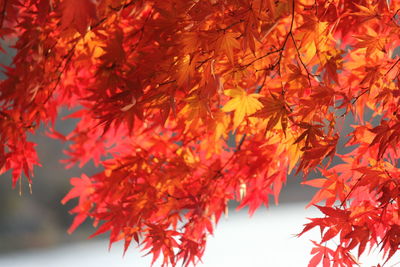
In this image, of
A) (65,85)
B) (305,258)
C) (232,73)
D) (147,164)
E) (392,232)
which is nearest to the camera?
(392,232)

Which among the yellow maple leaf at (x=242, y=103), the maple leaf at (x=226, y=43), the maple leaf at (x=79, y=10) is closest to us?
the maple leaf at (x=79, y=10)

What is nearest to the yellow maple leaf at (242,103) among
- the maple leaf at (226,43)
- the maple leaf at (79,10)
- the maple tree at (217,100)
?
the maple tree at (217,100)

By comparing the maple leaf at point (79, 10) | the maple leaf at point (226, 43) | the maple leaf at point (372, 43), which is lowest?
the maple leaf at point (79, 10)

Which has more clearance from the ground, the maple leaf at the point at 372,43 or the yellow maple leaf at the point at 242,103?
the maple leaf at the point at 372,43

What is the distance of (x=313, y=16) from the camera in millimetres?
986

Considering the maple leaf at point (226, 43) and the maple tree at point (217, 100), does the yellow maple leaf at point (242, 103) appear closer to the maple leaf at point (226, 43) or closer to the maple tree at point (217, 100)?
the maple tree at point (217, 100)

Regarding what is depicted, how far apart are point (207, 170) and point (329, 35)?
1.68 feet

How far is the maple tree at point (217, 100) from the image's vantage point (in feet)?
2.93

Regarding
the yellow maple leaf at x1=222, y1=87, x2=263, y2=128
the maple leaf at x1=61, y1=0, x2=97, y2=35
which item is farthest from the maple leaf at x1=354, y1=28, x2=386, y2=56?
the maple leaf at x1=61, y1=0, x2=97, y2=35

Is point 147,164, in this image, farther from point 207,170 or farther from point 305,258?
point 305,258

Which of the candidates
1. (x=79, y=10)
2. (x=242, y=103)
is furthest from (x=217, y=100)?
(x=79, y=10)

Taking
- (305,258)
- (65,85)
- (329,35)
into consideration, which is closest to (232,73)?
(329,35)

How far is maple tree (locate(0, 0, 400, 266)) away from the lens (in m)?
0.89

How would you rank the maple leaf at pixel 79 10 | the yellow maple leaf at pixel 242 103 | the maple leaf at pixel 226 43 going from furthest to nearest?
the yellow maple leaf at pixel 242 103, the maple leaf at pixel 226 43, the maple leaf at pixel 79 10
